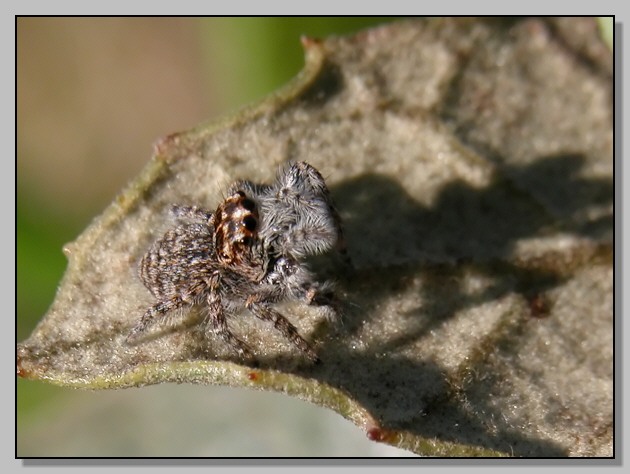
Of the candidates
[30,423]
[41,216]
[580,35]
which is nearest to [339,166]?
[580,35]

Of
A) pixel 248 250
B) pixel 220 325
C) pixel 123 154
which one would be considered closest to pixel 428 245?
pixel 248 250

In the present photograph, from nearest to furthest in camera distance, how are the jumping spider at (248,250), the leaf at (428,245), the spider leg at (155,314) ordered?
the leaf at (428,245)
the spider leg at (155,314)
the jumping spider at (248,250)

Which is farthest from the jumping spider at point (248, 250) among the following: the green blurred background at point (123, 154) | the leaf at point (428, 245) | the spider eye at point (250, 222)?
the green blurred background at point (123, 154)

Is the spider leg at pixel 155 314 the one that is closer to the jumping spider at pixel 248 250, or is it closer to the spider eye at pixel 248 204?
the jumping spider at pixel 248 250

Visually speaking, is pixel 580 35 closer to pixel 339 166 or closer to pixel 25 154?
pixel 339 166

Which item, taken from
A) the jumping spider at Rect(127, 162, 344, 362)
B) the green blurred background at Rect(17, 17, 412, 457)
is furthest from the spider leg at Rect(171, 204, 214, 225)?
the green blurred background at Rect(17, 17, 412, 457)

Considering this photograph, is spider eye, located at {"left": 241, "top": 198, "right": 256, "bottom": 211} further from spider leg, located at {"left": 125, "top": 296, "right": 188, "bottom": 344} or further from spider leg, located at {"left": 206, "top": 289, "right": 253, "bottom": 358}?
spider leg, located at {"left": 125, "top": 296, "right": 188, "bottom": 344}
